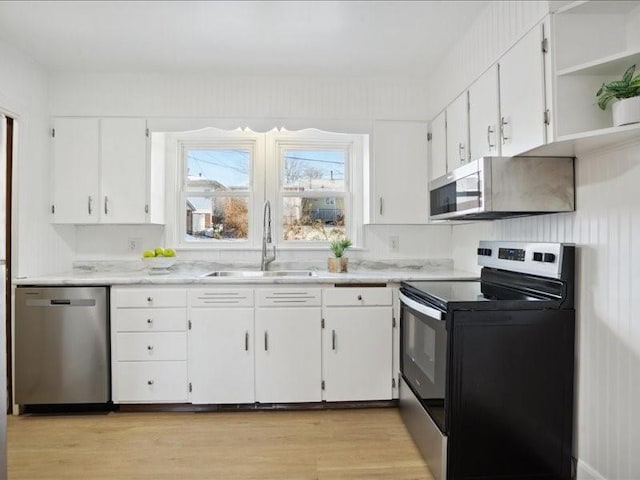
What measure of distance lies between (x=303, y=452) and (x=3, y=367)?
4.94 feet

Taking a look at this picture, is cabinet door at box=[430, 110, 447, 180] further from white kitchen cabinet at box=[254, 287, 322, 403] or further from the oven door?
white kitchen cabinet at box=[254, 287, 322, 403]

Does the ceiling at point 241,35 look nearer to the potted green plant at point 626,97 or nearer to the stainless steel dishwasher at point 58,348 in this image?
the potted green plant at point 626,97

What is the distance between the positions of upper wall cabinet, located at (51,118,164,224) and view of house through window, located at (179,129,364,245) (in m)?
0.40

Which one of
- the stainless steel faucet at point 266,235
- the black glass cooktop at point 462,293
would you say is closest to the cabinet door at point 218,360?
the stainless steel faucet at point 266,235

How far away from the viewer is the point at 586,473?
1.81m

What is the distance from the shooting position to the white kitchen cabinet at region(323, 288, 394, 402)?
2699mm

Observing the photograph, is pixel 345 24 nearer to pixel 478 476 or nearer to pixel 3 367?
pixel 3 367

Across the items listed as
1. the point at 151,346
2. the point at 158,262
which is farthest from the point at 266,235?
the point at 151,346

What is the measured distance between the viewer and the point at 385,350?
8.89ft

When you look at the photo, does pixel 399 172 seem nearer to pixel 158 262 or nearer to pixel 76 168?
pixel 158 262

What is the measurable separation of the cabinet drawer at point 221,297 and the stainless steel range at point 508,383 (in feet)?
4.25

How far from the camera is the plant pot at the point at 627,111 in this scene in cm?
143

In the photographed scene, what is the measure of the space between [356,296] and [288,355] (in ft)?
1.98


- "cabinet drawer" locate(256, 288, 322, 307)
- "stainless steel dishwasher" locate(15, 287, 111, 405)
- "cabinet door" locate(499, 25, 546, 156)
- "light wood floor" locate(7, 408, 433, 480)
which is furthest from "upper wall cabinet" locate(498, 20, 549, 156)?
"stainless steel dishwasher" locate(15, 287, 111, 405)
